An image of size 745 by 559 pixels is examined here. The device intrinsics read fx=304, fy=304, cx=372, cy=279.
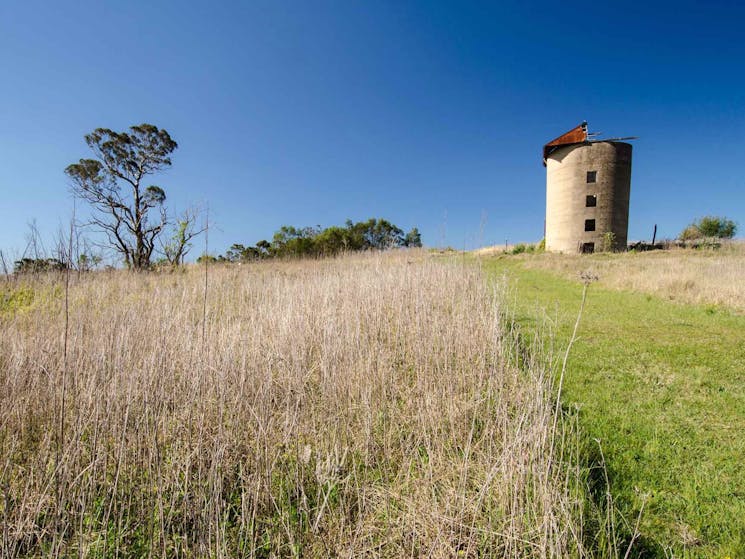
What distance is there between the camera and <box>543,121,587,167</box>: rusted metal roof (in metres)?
20.7

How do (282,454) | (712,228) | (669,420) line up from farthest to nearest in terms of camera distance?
(712,228) → (669,420) → (282,454)

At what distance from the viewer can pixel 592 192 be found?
2027 centimetres

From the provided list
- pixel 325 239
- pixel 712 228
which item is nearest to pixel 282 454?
pixel 325 239

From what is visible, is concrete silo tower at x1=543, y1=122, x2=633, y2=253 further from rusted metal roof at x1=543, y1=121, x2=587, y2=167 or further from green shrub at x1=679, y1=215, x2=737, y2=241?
green shrub at x1=679, y1=215, x2=737, y2=241

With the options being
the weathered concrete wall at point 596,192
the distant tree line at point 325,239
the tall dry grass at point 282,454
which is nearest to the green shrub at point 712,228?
the weathered concrete wall at point 596,192

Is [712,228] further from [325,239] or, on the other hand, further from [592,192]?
[325,239]

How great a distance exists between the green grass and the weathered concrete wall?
1774 cm

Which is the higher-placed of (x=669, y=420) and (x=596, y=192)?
(x=596, y=192)

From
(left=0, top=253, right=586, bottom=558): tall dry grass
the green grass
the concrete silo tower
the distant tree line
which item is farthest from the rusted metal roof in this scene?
(left=0, top=253, right=586, bottom=558): tall dry grass

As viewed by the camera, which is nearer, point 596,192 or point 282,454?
point 282,454

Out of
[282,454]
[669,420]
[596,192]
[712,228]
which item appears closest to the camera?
[282,454]

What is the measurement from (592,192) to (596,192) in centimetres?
23

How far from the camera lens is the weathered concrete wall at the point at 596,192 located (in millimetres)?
20000

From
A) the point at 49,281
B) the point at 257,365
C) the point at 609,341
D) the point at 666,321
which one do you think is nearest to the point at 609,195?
the point at 666,321
